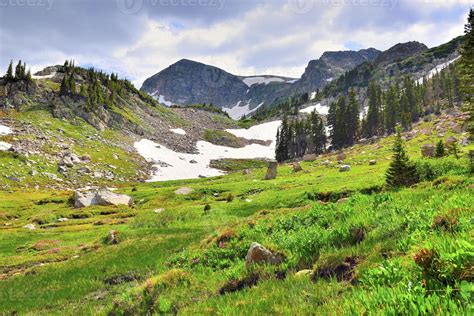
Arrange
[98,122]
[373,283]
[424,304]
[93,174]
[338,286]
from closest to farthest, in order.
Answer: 1. [424,304]
2. [373,283]
3. [338,286]
4. [93,174]
5. [98,122]

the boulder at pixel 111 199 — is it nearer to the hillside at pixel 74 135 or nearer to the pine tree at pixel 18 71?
the hillside at pixel 74 135

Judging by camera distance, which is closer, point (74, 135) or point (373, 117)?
point (74, 135)

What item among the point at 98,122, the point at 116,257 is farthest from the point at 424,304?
the point at 98,122

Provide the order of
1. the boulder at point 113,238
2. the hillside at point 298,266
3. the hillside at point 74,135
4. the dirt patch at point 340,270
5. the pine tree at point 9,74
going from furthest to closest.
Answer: the pine tree at point 9,74 < the hillside at point 74,135 < the boulder at point 113,238 < the dirt patch at point 340,270 < the hillside at point 298,266

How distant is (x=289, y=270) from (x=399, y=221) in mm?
3574

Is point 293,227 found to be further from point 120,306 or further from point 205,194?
point 205,194

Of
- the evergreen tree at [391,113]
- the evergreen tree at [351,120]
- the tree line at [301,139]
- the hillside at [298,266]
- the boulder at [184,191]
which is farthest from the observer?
the tree line at [301,139]

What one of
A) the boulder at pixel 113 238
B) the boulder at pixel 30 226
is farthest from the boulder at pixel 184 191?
the boulder at pixel 113 238

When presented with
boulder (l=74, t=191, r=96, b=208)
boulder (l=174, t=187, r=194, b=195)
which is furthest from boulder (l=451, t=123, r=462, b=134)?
boulder (l=74, t=191, r=96, b=208)

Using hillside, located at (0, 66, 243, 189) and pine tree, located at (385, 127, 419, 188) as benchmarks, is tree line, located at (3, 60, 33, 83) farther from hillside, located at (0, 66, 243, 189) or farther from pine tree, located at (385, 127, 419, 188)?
pine tree, located at (385, 127, 419, 188)

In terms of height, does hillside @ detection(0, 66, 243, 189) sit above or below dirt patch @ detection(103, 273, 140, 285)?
above

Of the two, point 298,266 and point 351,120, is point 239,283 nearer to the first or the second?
point 298,266

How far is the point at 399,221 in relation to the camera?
Answer: 31.3 ft

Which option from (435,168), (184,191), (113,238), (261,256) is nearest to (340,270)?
(261,256)
